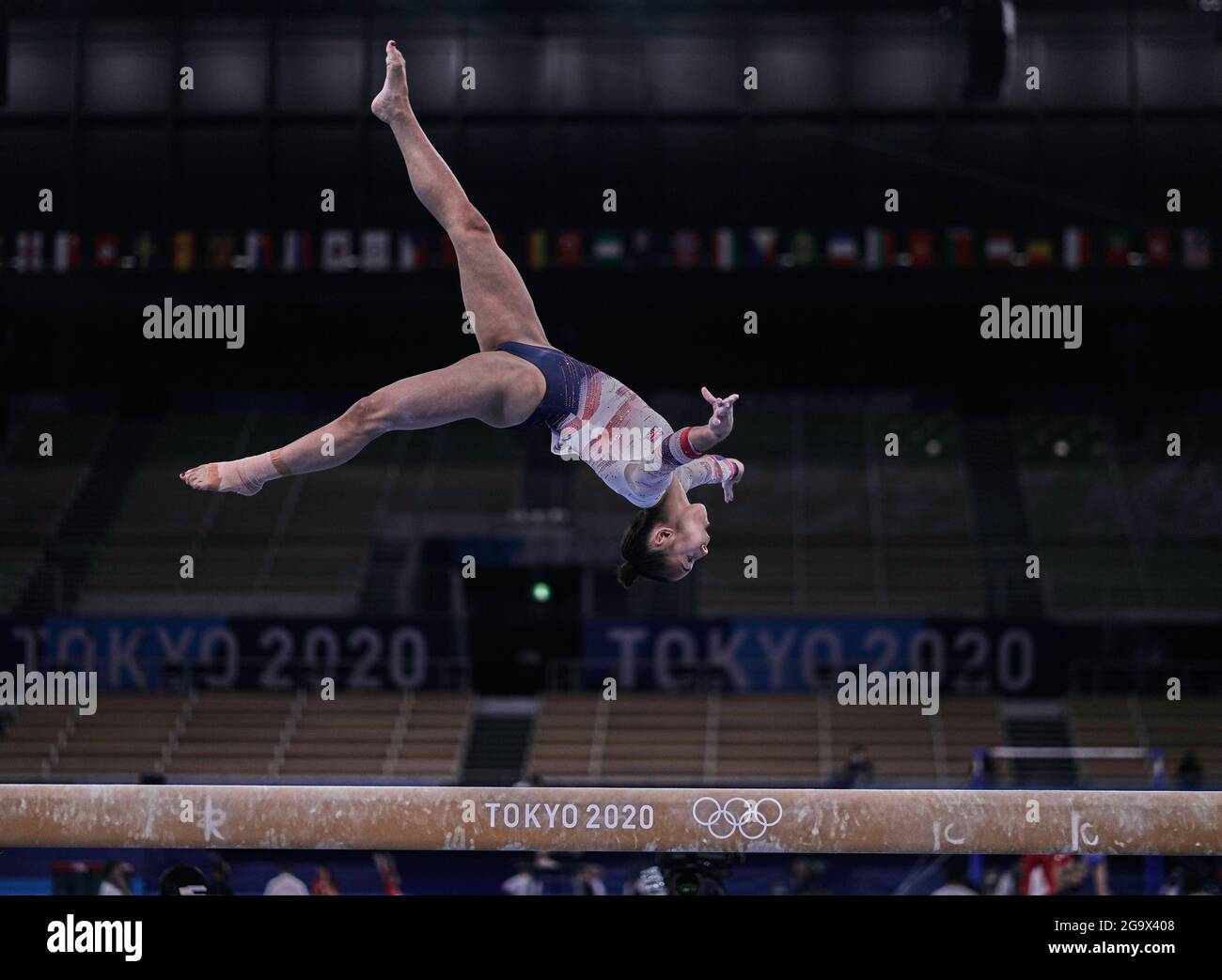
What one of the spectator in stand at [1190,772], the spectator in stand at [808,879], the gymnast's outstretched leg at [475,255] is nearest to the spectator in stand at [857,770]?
the spectator in stand at [808,879]

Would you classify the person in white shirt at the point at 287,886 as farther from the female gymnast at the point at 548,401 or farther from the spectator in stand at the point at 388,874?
the female gymnast at the point at 548,401

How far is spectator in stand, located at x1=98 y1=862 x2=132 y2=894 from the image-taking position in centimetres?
984

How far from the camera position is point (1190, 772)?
12711 millimetres

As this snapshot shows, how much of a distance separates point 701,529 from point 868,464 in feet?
26.5

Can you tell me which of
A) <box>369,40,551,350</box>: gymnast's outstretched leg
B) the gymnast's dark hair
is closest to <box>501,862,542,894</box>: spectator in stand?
the gymnast's dark hair

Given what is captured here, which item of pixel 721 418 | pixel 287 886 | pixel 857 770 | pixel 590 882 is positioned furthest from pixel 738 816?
pixel 857 770

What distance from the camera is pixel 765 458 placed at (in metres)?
14.1

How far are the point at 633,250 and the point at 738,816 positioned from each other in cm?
660

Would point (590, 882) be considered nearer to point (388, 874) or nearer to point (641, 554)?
point (388, 874)

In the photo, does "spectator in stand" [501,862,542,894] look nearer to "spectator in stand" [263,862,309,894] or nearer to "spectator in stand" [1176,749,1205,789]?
"spectator in stand" [263,862,309,894]
